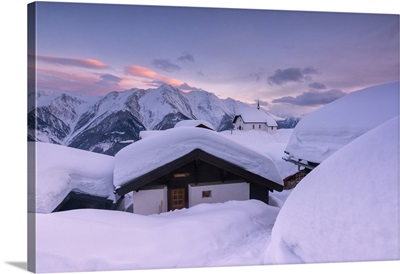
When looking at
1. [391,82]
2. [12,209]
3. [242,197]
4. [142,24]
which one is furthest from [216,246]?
[391,82]

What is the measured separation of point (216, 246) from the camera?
4902 millimetres

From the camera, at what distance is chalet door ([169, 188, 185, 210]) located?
19.9 feet

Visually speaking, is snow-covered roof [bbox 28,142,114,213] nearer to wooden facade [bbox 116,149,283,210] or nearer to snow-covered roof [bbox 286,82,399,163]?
wooden facade [bbox 116,149,283,210]

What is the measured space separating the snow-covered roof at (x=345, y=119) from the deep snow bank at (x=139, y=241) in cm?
200

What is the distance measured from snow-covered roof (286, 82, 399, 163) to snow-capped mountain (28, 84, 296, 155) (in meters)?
1.42

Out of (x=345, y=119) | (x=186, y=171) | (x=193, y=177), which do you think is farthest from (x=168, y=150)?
(x=345, y=119)

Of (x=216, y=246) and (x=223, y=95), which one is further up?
(x=223, y=95)

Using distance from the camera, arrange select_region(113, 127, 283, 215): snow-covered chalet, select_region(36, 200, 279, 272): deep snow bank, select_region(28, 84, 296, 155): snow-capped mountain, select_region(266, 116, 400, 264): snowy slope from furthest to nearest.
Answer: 1. select_region(113, 127, 283, 215): snow-covered chalet
2. select_region(28, 84, 296, 155): snow-capped mountain
3. select_region(36, 200, 279, 272): deep snow bank
4. select_region(266, 116, 400, 264): snowy slope

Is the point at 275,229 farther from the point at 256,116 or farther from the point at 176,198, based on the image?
the point at 176,198

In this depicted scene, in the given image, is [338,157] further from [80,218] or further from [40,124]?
[40,124]

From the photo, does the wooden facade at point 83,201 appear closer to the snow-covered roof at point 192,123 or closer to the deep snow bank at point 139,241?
the deep snow bank at point 139,241

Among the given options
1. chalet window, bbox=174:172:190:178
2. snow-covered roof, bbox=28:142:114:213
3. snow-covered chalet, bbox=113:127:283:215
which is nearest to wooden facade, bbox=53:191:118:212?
snow-covered roof, bbox=28:142:114:213

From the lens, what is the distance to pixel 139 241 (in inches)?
185

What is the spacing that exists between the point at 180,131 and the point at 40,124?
2.40 m
